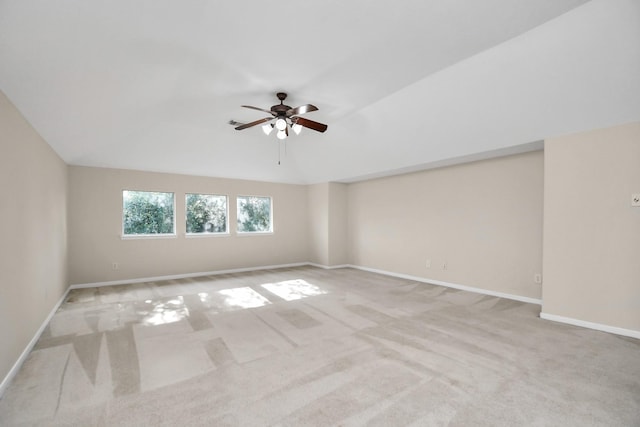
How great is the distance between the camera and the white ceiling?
2.09 metres

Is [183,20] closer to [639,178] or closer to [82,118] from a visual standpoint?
[82,118]

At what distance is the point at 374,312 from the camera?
3.98 meters

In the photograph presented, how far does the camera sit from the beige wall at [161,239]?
17.7 ft

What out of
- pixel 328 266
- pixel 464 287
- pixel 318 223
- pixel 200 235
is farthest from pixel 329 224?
pixel 464 287

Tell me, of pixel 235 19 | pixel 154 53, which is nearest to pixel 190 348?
pixel 154 53

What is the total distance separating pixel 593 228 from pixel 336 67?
3492 mm

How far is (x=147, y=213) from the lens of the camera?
20.0 feet

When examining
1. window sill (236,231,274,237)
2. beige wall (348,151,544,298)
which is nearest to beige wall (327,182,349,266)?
beige wall (348,151,544,298)

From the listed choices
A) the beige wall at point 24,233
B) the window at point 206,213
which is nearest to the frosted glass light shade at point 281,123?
the beige wall at point 24,233

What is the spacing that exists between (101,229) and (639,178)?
8.00 m

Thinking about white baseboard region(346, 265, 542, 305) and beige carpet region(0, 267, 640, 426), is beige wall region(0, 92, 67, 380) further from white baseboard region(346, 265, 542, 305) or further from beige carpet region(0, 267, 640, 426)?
white baseboard region(346, 265, 542, 305)

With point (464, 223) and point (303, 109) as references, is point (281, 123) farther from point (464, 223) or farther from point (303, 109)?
point (464, 223)

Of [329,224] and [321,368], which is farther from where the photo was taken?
[329,224]

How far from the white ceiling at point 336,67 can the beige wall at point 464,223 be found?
2.08 feet
